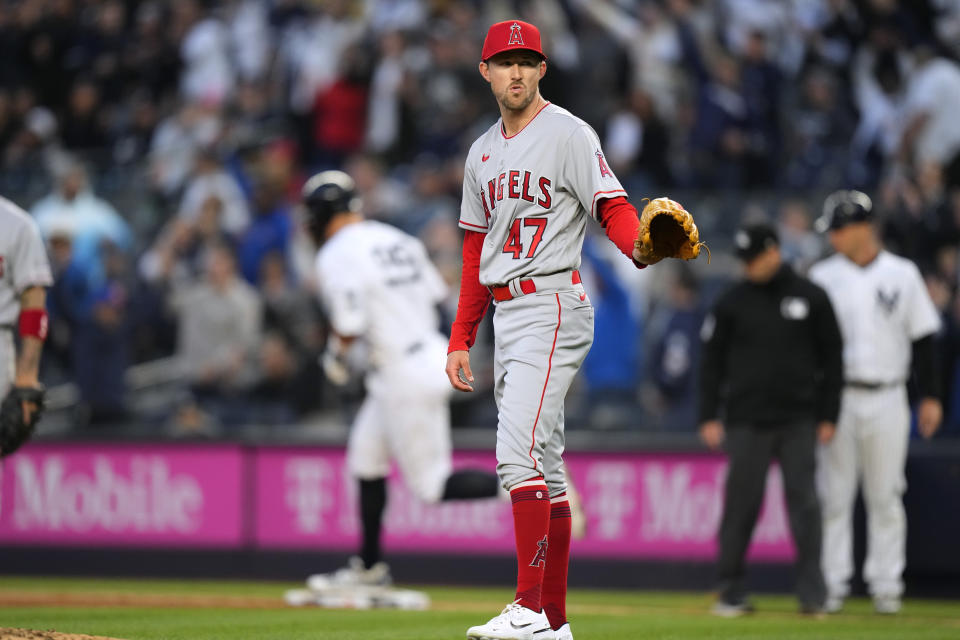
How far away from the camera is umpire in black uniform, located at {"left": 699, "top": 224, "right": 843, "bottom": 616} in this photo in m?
8.41

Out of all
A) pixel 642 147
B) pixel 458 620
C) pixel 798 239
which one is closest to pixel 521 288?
pixel 458 620

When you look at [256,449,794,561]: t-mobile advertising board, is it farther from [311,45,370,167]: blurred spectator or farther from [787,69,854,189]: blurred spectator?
[311,45,370,167]: blurred spectator

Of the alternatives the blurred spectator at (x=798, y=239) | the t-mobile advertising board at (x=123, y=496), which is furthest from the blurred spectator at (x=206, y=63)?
the blurred spectator at (x=798, y=239)

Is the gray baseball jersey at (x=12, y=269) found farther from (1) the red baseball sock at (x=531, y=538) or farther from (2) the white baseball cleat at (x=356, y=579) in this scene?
(1) the red baseball sock at (x=531, y=538)

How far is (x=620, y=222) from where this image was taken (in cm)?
538

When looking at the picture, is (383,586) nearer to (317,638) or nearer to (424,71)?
(317,638)

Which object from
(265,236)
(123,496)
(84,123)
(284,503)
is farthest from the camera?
(84,123)

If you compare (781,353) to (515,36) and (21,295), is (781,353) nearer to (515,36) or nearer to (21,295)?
(515,36)

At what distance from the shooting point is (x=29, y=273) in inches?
274

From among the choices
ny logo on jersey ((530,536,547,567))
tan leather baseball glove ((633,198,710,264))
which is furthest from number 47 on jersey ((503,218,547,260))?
ny logo on jersey ((530,536,547,567))

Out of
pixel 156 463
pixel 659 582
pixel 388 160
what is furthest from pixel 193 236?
pixel 659 582

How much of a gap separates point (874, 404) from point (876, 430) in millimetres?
172

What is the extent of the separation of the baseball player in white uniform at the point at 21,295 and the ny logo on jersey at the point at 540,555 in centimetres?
287

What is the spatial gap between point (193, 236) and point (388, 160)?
8.17ft
